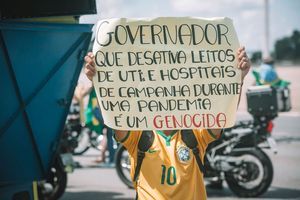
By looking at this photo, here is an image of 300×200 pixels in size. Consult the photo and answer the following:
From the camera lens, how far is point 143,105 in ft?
13.6

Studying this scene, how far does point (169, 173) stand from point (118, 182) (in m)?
5.89

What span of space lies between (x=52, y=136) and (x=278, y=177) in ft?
15.4

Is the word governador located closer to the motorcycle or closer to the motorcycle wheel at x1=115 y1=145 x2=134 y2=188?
the motorcycle

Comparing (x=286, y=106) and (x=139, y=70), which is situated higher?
(x=139, y=70)

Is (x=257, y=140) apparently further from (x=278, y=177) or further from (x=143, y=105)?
(x=143, y=105)

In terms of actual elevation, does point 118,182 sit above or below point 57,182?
below

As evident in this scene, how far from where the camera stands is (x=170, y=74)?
416 cm

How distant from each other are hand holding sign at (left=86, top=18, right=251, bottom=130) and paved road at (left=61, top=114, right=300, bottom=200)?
4.48 meters

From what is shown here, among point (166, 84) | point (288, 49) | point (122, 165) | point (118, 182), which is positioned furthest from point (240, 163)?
point (288, 49)

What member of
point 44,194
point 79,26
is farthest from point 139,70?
point 44,194

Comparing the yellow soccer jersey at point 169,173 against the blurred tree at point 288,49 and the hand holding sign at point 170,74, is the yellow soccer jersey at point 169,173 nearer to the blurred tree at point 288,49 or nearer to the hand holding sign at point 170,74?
the hand holding sign at point 170,74

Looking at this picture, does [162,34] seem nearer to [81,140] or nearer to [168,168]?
[168,168]

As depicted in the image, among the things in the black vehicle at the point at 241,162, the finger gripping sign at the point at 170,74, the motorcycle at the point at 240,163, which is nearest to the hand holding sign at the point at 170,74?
the finger gripping sign at the point at 170,74

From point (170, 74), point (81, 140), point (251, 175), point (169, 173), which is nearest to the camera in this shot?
point (169, 173)
